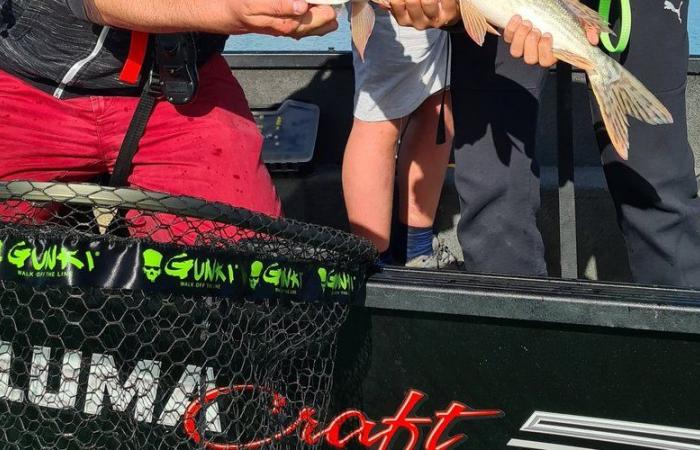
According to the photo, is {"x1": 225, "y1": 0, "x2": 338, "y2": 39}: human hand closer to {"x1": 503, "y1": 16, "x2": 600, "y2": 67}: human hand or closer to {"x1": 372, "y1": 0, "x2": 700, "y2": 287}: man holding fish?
{"x1": 372, "y1": 0, "x2": 700, "y2": 287}: man holding fish

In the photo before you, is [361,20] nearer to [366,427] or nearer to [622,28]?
[622,28]

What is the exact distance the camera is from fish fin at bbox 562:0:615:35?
2225mm

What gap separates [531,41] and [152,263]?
1049mm

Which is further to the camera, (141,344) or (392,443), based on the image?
(392,443)

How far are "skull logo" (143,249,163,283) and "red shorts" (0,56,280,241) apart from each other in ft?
2.08

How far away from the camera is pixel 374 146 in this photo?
276 centimetres

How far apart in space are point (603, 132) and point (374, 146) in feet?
2.11

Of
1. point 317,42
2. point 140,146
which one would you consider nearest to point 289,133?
point 317,42

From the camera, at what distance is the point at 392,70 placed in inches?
110

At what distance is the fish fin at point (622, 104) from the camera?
85.6 inches

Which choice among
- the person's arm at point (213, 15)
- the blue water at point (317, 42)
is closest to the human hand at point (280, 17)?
the person's arm at point (213, 15)

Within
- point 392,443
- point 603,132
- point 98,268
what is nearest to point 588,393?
point 392,443

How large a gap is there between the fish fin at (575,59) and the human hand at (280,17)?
574 millimetres

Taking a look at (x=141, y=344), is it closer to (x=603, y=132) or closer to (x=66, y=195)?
(x=66, y=195)
